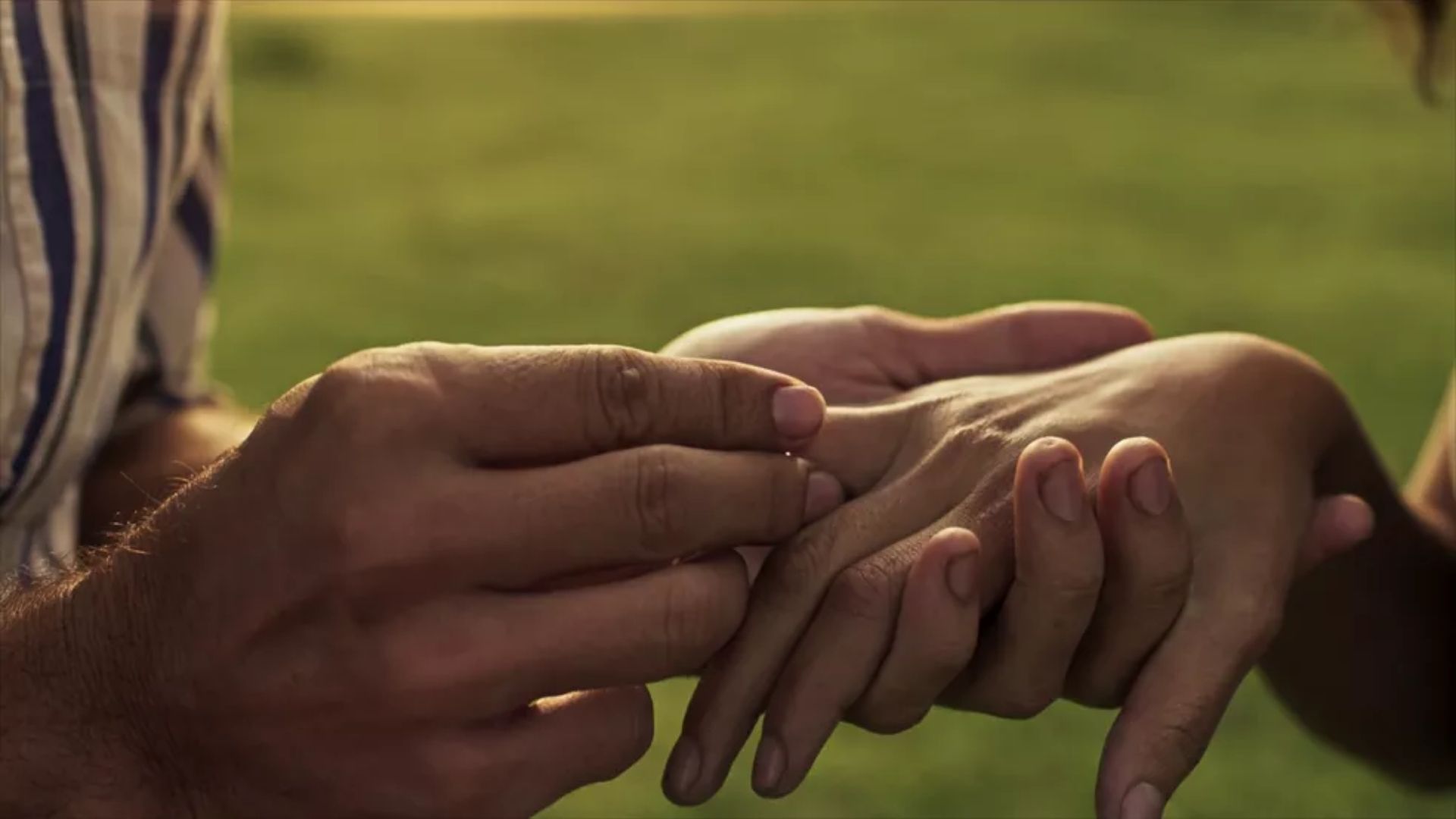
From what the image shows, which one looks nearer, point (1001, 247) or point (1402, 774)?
point (1402, 774)

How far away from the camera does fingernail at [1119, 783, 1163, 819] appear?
0.69m

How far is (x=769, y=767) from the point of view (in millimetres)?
703

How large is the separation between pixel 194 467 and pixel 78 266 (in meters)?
0.16

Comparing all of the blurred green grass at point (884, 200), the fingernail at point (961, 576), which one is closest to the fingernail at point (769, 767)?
the fingernail at point (961, 576)

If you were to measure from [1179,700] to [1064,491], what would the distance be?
4.5 inches

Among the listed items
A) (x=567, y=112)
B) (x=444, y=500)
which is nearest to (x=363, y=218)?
(x=567, y=112)

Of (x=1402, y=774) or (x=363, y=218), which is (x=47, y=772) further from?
(x=363, y=218)

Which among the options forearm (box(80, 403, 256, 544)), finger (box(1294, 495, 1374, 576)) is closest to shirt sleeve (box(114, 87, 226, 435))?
forearm (box(80, 403, 256, 544))

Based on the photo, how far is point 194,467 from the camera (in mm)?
956

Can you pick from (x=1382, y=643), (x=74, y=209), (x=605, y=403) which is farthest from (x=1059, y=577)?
(x=74, y=209)

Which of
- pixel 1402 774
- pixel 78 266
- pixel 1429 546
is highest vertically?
→ pixel 78 266

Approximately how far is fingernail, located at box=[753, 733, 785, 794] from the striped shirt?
0.33m

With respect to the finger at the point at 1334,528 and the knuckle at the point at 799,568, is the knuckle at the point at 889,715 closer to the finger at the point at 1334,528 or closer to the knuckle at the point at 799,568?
the knuckle at the point at 799,568

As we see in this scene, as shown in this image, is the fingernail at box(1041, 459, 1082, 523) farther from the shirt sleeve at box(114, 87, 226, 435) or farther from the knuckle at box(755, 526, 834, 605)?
the shirt sleeve at box(114, 87, 226, 435)
